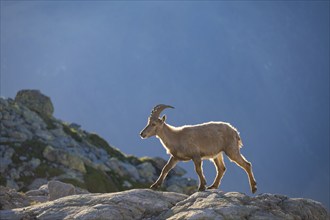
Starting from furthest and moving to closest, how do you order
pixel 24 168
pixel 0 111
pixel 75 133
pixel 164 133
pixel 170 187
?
pixel 75 133, pixel 170 187, pixel 0 111, pixel 24 168, pixel 164 133

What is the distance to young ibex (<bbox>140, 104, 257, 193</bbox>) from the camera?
2053 centimetres

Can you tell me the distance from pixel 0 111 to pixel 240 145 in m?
53.7

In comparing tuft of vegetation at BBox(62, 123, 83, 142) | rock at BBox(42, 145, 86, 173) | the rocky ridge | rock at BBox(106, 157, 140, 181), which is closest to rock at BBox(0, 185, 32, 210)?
the rocky ridge

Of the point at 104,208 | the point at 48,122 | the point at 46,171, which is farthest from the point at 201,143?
the point at 48,122

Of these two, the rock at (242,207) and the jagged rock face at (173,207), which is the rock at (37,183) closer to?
the jagged rock face at (173,207)

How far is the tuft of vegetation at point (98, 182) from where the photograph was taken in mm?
60938

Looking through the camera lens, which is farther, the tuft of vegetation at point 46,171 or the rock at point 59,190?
the tuft of vegetation at point 46,171

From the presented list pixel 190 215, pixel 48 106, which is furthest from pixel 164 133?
pixel 48 106

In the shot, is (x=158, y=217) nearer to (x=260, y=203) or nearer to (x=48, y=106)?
(x=260, y=203)

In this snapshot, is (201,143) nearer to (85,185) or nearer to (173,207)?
(173,207)

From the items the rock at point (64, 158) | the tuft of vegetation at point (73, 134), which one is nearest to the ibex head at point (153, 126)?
the rock at point (64, 158)

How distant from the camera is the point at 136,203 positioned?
52.4 ft

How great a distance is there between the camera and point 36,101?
8844cm

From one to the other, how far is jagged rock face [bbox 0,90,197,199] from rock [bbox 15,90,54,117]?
810 cm
